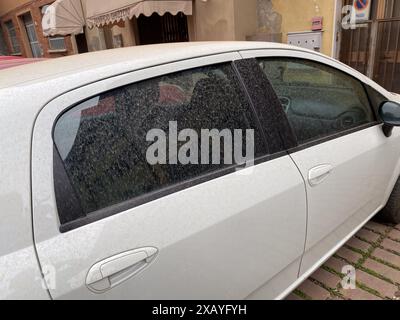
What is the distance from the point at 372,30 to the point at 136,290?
5381 millimetres

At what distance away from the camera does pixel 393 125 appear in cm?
190

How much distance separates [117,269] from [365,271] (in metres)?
1.81

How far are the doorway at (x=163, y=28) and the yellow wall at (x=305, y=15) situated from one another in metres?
2.71

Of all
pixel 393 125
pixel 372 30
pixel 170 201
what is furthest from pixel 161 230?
pixel 372 30

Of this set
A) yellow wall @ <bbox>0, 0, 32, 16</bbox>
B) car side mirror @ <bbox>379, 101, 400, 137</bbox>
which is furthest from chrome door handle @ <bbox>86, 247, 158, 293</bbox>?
yellow wall @ <bbox>0, 0, 32, 16</bbox>

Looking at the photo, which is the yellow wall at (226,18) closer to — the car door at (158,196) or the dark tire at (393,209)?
the dark tire at (393,209)

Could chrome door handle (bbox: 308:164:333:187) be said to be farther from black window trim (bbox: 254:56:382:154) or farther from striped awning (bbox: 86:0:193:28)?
striped awning (bbox: 86:0:193:28)

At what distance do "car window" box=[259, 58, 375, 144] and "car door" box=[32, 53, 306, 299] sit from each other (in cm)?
30

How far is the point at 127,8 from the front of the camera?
6.39 metres

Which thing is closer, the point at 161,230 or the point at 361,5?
the point at 161,230

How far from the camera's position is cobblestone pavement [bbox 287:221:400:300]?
190cm
